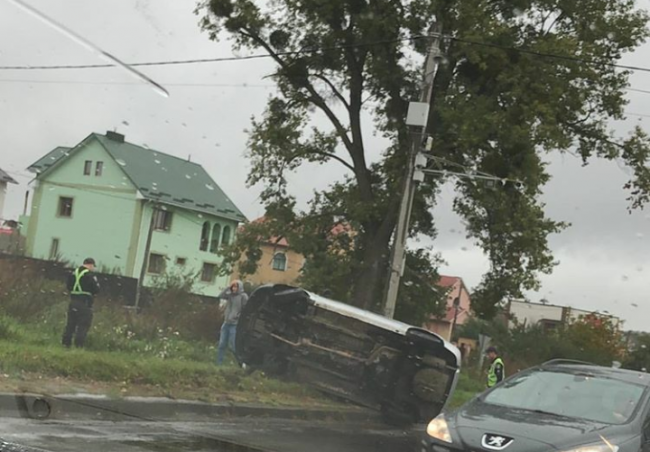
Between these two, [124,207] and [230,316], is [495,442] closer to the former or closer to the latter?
[230,316]

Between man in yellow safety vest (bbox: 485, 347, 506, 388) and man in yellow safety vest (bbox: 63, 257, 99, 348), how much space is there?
666 centimetres

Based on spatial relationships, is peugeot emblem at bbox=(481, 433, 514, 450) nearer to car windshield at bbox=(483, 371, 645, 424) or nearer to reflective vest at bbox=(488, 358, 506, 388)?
car windshield at bbox=(483, 371, 645, 424)

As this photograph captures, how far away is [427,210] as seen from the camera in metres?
19.2

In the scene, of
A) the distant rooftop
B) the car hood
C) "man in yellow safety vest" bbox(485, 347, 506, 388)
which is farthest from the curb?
the distant rooftop

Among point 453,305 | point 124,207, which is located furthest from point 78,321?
point 453,305

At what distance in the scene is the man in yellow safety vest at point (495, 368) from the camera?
14.3 metres

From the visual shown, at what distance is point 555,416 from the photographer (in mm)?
6918

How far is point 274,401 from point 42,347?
11.0ft

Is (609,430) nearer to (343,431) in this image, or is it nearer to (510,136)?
(343,431)

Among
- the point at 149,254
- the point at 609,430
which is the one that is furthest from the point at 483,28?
the point at 609,430

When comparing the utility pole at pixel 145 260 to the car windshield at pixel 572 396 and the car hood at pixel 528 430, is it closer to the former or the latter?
the car windshield at pixel 572 396

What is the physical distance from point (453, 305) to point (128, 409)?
10997mm

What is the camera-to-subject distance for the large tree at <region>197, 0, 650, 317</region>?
17938mm

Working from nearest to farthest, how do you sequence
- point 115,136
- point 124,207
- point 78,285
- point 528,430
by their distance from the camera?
point 528,430
point 78,285
point 115,136
point 124,207
